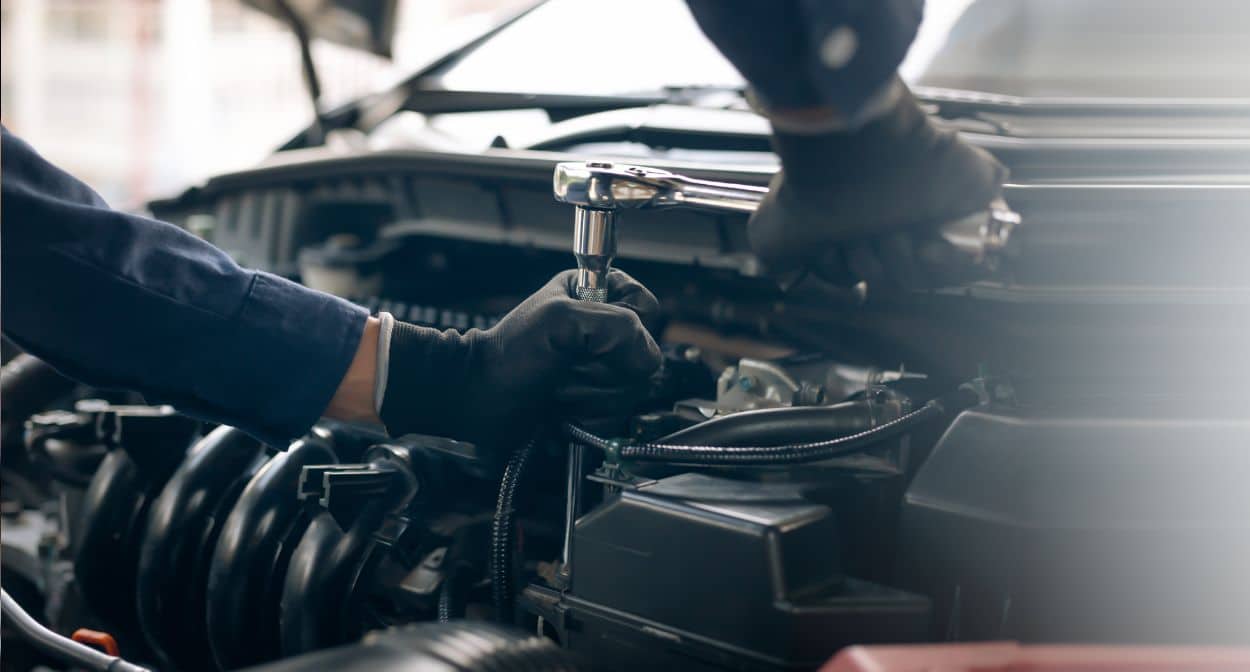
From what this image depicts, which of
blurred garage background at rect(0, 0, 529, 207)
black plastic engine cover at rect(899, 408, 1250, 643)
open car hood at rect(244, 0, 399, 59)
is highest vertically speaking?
blurred garage background at rect(0, 0, 529, 207)

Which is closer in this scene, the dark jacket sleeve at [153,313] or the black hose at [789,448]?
the black hose at [789,448]

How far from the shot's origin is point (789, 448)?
95cm

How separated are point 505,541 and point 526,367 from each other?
0.50 feet

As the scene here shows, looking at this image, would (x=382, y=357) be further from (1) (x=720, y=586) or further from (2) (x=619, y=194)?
(1) (x=720, y=586)

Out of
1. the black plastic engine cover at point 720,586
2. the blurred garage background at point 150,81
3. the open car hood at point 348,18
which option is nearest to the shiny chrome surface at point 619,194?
the black plastic engine cover at point 720,586

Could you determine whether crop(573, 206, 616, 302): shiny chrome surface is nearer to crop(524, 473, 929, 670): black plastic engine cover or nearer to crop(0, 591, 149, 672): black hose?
crop(524, 473, 929, 670): black plastic engine cover

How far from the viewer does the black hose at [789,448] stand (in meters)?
A: 0.94

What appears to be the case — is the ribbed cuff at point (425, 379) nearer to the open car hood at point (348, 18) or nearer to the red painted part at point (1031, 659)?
the red painted part at point (1031, 659)

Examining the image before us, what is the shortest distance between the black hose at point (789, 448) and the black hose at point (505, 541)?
9 cm

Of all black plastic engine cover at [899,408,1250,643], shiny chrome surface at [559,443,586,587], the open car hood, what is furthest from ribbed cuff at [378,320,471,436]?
the open car hood

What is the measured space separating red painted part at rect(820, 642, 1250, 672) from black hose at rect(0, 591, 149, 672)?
0.64m

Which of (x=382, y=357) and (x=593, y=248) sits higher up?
(x=593, y=248)

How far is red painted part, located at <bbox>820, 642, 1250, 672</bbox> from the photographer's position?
2.41 ft

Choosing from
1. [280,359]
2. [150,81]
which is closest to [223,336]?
[280,359]
